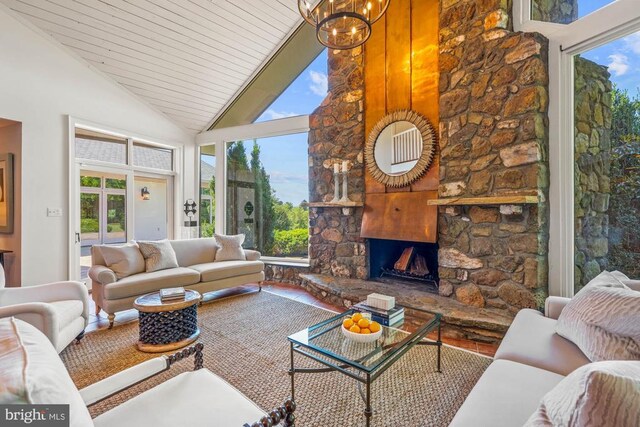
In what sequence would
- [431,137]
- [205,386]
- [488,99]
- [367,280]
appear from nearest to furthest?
[205,386] → [488,99] → [431,137] → [367,280]

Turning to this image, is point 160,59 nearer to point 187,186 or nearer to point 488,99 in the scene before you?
point 187,186

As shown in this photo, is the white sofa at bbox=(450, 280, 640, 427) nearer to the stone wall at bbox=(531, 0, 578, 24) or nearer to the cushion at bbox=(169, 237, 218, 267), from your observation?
the stone wall at bbox=(531, 0, 578, 24)

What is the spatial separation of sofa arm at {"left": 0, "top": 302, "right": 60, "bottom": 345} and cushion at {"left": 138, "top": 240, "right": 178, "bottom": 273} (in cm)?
154

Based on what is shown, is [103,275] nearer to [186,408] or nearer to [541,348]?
[186,408]

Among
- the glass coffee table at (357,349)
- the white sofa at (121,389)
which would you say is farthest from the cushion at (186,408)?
the glass coffee table at (357,349)

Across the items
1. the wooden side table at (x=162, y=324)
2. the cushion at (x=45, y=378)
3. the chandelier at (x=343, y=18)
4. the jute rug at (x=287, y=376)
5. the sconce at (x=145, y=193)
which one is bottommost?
the jute rug at (x=287, y=376)

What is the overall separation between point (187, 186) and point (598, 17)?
20.4 ft

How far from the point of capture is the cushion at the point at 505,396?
108 cm

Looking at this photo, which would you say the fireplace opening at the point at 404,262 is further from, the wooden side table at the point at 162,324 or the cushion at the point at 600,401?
the cushion at the point at 600,401

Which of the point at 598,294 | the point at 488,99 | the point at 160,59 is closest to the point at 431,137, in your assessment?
the point at 488,99

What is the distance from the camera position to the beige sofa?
10.1ft

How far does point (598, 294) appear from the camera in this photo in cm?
152

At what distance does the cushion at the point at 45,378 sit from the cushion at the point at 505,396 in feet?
4.00

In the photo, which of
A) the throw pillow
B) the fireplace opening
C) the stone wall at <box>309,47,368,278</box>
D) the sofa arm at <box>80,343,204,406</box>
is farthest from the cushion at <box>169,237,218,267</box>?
the sofa arm at <box>80,343,204,406</box>
